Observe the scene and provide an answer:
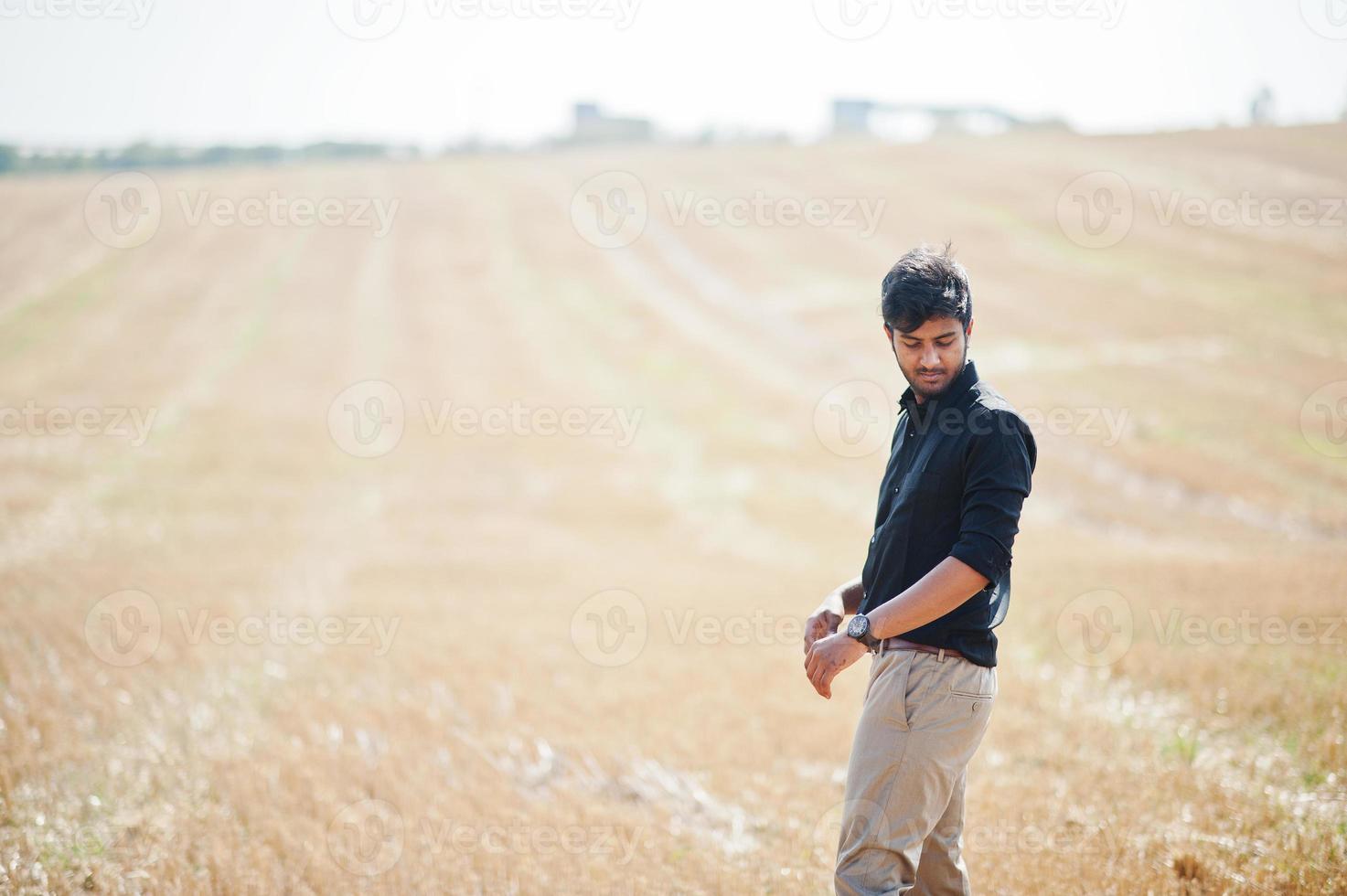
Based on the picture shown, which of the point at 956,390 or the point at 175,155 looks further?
the point at 175,155

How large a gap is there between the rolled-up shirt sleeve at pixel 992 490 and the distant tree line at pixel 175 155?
6028 cm

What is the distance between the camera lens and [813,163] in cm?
4481

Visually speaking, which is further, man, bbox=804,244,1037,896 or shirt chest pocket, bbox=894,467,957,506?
shirt chest pocket, bbox=894,467,957,506

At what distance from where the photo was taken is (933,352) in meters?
2.78

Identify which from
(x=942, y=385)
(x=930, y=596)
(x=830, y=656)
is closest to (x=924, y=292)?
(x=942, y=385)

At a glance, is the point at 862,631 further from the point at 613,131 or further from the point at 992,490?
the point at 613,131

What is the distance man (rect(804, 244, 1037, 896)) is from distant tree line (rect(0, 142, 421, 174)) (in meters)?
60.0

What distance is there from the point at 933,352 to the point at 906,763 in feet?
4.32

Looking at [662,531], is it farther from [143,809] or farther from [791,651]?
[143,809]

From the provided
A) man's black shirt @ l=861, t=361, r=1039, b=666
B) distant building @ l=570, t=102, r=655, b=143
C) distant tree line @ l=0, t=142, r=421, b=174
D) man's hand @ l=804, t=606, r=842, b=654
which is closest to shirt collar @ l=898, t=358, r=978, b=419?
man's black shirt @ l=861, t=361, r=1039, b=666

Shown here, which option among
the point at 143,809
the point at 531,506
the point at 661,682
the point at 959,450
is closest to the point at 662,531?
the point at 531,506

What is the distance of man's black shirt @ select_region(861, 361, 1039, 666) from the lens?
257cm

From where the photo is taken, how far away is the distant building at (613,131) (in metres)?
61.9

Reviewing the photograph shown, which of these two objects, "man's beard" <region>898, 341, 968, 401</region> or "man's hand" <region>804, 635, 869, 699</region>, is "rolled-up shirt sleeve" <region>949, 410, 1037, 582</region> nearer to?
"man's beard" <region>898, 341, 968, 401</region>
